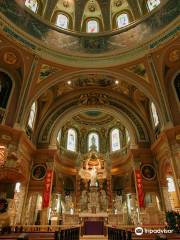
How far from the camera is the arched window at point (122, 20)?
63.4 ft

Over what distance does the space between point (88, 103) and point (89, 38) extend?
6.91 m

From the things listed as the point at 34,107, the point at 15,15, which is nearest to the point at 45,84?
the point at 34,107

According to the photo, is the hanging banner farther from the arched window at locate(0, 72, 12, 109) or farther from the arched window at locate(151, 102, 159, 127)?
the arched window at locate(151, 102, 159, 127)

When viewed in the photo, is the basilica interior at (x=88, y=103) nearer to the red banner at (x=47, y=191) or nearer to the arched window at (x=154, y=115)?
the red banner at (x=47, y=191)

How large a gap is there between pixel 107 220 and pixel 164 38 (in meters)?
15.7

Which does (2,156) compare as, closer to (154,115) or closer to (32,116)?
(32,116)

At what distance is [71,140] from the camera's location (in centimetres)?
2552

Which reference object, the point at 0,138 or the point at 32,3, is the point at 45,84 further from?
the point at 32,3

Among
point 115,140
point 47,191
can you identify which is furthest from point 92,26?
point 47,191

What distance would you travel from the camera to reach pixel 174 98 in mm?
16250

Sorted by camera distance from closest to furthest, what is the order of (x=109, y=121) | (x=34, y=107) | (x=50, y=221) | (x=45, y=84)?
1. (x=50, y=221)
2. (x=45, y=84)
3. (x=34, y=107)
4. (x=109, y=121)

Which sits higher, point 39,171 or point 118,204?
point 39,171

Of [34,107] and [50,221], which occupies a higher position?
[34,107]

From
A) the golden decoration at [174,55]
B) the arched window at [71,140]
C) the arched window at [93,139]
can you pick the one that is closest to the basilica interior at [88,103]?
the golden decoration at [174,55]
